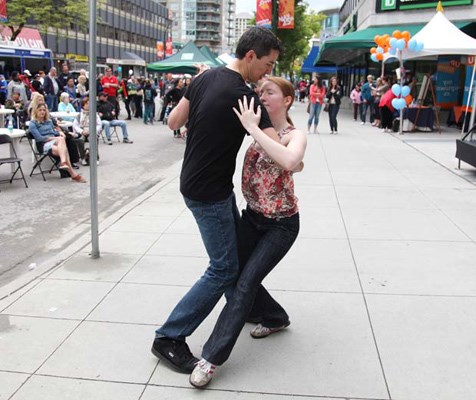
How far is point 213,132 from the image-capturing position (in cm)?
284

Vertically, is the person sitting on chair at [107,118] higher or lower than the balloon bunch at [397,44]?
lower

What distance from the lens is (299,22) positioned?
5147 cm

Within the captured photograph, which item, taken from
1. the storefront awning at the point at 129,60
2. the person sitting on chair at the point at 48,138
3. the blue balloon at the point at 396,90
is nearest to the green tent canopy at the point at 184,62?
the blue balloon at the point at 396,90

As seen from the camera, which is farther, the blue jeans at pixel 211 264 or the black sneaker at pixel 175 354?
the black sneaker at pixel 175 354

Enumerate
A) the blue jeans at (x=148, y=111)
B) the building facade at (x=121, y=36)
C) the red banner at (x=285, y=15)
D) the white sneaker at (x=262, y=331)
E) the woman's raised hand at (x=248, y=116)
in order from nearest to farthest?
the woman's raised hand at (x=248, y=116), the white sneaker at (x=262, y=331), the blue jeans at (x=148, y=111), the red banner at (x=285, y=15), the building facade at (x=121, y=36)

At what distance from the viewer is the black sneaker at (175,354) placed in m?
3.15

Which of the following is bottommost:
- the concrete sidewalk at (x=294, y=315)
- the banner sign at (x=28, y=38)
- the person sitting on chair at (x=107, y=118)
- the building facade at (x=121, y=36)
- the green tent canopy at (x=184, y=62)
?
the concrete sidewalk at (x=294, y=315)

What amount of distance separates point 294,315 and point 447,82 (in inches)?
781

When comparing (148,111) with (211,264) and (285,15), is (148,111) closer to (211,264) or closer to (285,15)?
(285,15)

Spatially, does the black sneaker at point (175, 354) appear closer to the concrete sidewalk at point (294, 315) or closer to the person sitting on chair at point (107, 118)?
the concrete sidewalk at point (294, 315)

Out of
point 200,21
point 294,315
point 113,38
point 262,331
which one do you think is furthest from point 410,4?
point 200,21

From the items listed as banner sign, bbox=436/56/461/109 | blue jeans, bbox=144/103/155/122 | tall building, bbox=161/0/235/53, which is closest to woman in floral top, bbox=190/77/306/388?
blue jeans, bbox=144/103/155/122

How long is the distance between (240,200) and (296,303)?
368cm

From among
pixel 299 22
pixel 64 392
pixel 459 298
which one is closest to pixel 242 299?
pixel 64 392
